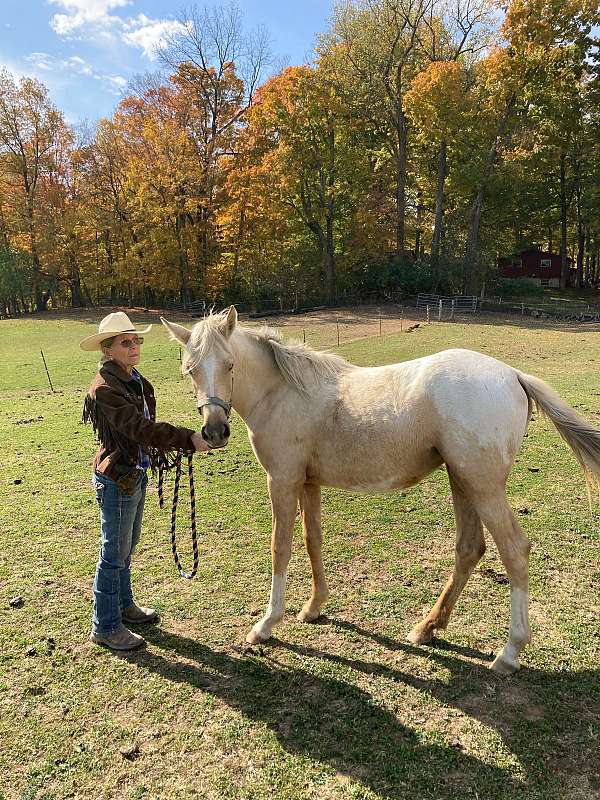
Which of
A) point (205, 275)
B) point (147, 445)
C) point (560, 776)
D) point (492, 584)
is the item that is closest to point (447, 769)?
point (560, 776)

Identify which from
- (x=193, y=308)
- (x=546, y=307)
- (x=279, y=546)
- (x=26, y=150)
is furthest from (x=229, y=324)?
(x=26, y=150)

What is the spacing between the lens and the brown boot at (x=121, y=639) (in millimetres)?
3652

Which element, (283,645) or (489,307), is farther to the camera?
(489,307)

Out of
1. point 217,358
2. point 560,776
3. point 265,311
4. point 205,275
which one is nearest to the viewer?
point 560,776

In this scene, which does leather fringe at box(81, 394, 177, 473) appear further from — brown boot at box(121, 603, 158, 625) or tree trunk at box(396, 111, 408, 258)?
tree trunk at box(396, 111, 408, 258)

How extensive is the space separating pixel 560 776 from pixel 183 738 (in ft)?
6.68

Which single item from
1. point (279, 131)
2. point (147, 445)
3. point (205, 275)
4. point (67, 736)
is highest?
point (279, 131)

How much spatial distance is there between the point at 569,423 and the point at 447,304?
103ft

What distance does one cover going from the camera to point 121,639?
3674 millimetres

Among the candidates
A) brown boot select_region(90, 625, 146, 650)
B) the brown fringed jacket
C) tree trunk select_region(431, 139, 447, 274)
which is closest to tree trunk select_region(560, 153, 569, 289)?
tree trunk select_region(431, 139, 447, 274)

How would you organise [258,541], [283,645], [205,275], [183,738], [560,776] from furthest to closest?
[205,275], [258,541], [283,645], [183,738], [560,776]

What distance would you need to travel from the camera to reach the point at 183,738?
2.89m

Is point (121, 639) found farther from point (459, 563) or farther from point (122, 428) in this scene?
point (459, 563)

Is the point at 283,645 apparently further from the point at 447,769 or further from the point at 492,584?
the point at 492,584
